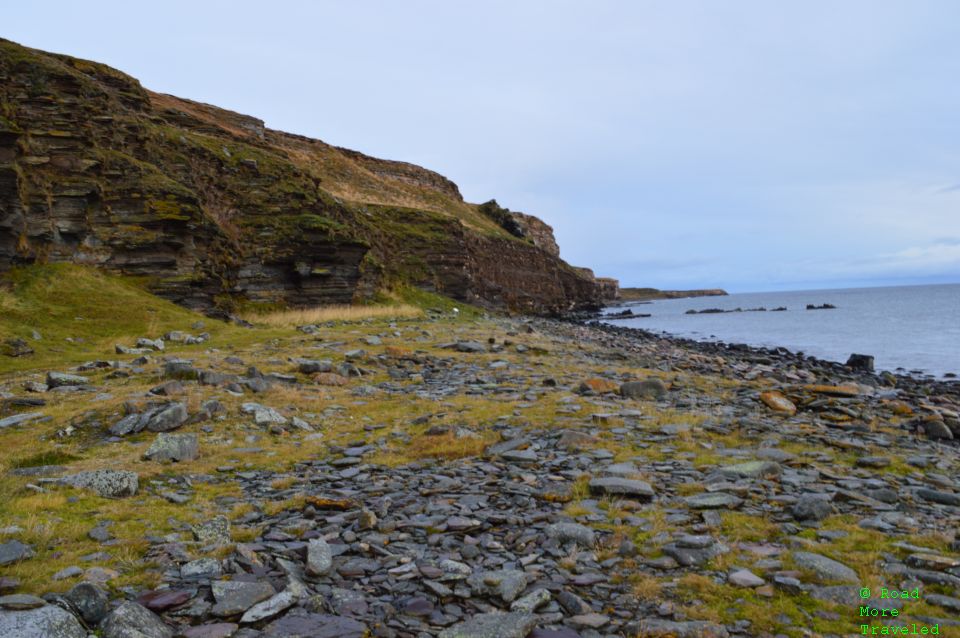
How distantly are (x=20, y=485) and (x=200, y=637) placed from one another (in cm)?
544

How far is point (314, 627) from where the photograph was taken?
4574 mm

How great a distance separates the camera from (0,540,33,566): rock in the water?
5324 millimetres

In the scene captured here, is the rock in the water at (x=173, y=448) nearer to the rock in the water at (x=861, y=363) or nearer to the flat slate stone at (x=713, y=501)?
the flat slate stone at (x=713, y=501)

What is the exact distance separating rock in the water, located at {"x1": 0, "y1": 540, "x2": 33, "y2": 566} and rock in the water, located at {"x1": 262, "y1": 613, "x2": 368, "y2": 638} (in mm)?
3001

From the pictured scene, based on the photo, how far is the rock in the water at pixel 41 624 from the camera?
4008mm

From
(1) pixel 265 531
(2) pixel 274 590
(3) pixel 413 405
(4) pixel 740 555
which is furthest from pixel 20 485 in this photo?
(4) pixel 740 555

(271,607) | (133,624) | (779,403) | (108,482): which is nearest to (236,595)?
(271,607)

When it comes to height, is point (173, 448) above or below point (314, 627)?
below

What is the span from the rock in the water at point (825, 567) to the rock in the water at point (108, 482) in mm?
8856

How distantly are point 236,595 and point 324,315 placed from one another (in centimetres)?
3032

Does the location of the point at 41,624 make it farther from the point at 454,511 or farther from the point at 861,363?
the point at 861,363

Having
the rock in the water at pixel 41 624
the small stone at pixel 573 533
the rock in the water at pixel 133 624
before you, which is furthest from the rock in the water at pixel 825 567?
the rock in the water at pixel 41 624

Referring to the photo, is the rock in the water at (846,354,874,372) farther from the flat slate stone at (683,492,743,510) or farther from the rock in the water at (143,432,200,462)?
the rock in the water at (143,432,200,462)

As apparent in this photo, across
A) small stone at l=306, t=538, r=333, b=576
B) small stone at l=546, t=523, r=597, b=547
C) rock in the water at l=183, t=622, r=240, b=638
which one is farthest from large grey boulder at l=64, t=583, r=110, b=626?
small stone at l=546, t=523, r=597, b=547
